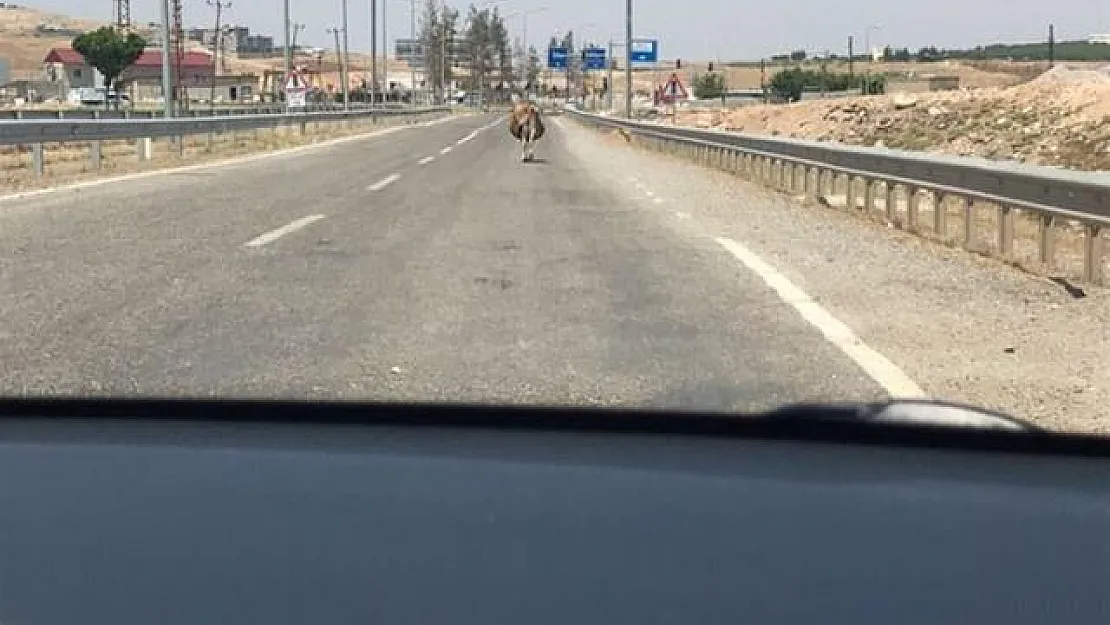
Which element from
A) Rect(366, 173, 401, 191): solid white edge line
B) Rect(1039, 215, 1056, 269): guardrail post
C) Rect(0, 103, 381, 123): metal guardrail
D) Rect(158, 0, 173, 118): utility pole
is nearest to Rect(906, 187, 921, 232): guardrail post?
Rect(1039, 215, 1056, 269): guardrail post

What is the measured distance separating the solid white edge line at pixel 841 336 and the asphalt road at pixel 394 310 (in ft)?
0.31

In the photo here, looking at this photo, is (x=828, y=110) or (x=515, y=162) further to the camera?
(x=828, y=110)

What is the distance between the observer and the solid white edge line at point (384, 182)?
23.0m

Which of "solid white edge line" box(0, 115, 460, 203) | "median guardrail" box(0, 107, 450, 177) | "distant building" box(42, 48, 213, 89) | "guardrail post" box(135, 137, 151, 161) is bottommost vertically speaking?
"solid white edge line" box(0, 115, 460, 203)

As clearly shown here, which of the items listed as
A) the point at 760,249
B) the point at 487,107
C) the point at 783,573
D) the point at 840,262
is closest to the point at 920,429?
the point at 783,573

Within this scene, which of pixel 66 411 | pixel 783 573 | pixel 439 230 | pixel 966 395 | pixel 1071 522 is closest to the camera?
pixel 783 573

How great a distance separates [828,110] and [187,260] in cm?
4587

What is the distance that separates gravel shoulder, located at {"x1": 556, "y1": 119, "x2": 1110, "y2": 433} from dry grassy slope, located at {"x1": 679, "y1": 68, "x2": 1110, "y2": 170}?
36.1ft

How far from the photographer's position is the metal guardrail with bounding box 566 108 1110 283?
37.8ft

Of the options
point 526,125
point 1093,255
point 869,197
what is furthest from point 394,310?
point 526,125

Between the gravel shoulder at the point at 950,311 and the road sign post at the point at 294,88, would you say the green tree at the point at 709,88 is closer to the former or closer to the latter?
the road sign post at the point at 294,88

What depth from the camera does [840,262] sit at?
13039 mm

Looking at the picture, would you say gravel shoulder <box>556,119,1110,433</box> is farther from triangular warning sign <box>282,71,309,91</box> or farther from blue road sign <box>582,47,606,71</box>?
blue road sign <box>582,47,606,71</box>

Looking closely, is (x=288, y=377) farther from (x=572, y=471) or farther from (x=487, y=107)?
(x=487, y=107)
